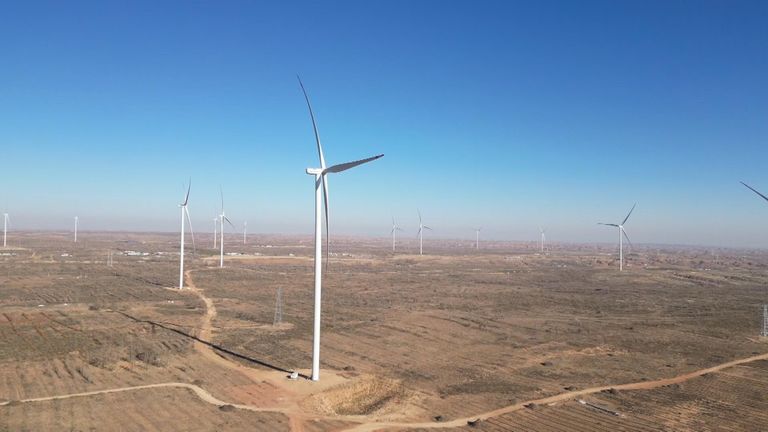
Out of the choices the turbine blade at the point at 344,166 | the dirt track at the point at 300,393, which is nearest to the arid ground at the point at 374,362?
the dirt track at the point at 300,393

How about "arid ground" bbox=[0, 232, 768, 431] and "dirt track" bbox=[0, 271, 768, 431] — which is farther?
"arid ground" bbox=[0, 232, 768, 431]

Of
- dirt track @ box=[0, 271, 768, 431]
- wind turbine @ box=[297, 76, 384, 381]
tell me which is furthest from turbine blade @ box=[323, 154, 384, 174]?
dirt track @ box=[0, 271, 768, 431]

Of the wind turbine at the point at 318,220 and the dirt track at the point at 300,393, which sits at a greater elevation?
the wind turbine at the point at 318,220

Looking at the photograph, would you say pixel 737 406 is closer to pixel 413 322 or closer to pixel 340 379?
pixel 340 379

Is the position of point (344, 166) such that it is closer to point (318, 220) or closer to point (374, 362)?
point (318, 220)

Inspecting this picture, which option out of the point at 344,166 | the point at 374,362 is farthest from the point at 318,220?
the point at 374,362

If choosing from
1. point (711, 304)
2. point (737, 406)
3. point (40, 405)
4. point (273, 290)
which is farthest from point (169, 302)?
point (711, 304)

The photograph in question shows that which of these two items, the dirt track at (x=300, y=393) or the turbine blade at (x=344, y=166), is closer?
the dirt track at (x=300, y=393)

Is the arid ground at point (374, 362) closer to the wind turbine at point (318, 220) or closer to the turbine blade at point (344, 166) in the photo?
the wind turbine at point (318, 220)

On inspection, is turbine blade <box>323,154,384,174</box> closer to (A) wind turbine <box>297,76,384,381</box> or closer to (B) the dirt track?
(A) wind turbine <box>297,76,384,381</box>
